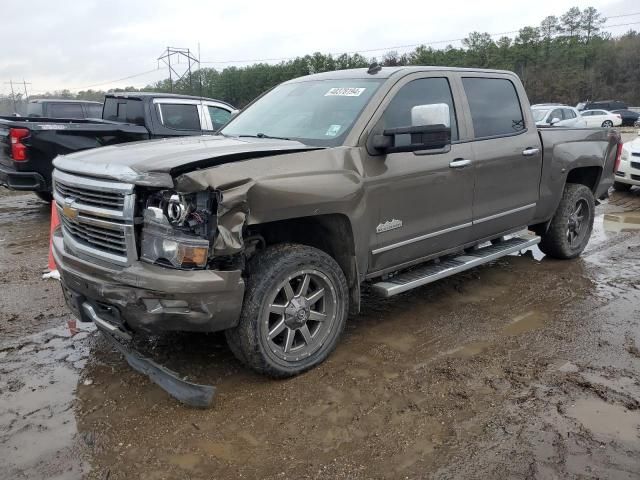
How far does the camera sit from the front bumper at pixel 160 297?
9.64 ft

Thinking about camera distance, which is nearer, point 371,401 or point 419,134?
point 371,401

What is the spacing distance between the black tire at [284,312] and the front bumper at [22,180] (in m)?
5.88

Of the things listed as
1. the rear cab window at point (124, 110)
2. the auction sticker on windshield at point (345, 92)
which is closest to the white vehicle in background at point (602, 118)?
the rear cab window at point (124, 110)

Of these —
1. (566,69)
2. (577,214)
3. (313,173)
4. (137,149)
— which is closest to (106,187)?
(137,149)

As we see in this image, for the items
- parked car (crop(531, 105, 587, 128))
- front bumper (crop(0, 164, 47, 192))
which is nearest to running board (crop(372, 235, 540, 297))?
front bumper (crop(0, 164, 47, 192))

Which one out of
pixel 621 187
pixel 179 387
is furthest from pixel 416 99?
pixel 621 187

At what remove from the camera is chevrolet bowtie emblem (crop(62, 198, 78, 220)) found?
3354 mm

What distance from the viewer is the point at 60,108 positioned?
14.7 m

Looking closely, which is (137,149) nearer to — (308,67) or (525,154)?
(525,154)

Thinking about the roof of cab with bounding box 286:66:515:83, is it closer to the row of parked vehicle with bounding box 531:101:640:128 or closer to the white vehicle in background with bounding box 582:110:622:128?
the row of parked vehicle with bounding box 531:101:640:128

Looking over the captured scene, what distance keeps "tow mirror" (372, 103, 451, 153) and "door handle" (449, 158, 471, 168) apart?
0.49 m

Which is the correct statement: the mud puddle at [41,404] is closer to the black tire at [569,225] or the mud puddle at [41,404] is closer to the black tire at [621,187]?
the black tire at [569,225]

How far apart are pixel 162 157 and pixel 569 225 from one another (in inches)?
190

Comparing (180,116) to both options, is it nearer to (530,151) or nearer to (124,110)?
(124,110)
